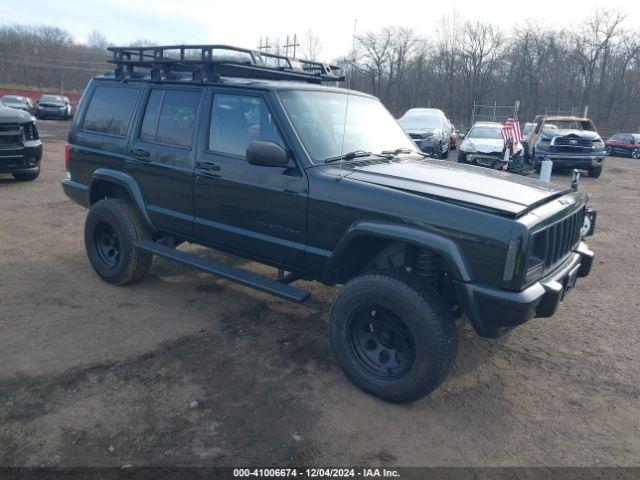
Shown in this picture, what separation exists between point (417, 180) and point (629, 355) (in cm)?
233

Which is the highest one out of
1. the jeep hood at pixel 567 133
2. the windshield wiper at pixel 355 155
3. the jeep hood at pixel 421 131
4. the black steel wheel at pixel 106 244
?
the jeep hood at pixel 567 133

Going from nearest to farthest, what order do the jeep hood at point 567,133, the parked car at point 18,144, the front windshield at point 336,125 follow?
the front windshield at point 336,125 < the parked car at point 18,144 < the jeep hood at point 567,133

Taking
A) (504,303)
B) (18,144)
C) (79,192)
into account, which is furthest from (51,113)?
(504,303)

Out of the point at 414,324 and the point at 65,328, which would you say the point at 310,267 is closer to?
the point at 414,324

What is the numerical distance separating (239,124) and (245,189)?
1.89 ft

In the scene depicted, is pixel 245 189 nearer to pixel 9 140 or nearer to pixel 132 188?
pixel 132 188

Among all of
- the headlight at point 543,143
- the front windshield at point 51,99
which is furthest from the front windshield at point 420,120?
the front windshield at point 51,99

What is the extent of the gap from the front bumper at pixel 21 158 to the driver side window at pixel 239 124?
7.31 metres

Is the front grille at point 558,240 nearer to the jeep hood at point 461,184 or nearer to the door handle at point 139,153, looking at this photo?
the jeep hood at point 461,184

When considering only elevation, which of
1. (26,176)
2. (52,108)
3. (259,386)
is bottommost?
(259,386)

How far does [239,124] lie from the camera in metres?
4.18

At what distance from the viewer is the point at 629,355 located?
13.5ft

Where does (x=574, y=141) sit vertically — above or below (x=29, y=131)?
above

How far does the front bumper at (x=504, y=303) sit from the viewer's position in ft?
9.64
